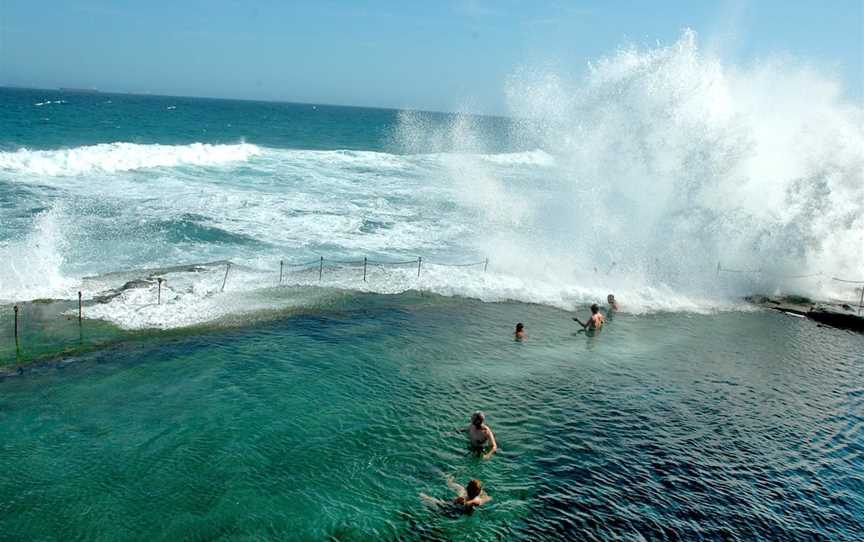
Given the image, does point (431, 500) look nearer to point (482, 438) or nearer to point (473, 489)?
point (473, 489)

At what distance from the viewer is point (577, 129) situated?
32656 millimetres

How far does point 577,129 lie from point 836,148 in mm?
11866

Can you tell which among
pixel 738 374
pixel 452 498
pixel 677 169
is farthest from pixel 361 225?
pixel 452 498

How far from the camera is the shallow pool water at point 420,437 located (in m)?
10.7

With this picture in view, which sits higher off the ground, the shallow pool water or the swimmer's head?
the swimmer's head

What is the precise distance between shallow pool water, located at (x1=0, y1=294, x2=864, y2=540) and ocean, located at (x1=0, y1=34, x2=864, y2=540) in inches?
2.7

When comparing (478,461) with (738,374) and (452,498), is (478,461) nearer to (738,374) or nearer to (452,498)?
(452,498)

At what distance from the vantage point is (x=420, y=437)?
13.1 m

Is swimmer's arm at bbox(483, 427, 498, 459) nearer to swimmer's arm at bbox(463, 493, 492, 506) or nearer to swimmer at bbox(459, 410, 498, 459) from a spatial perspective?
swimmer at bbox(459, 410, 498, 459)

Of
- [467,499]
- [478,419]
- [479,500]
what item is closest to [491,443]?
[478,419]

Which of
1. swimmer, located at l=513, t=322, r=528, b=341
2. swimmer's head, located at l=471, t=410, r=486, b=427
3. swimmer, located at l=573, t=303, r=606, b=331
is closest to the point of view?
A: swimmer's head, located at l=471, t=410, r=486, b=427

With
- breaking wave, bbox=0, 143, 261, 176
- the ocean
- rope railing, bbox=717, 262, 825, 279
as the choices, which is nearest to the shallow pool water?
the ocean

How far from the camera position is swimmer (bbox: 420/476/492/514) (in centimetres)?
1085

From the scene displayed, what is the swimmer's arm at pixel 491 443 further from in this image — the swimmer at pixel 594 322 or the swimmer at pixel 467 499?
the swimmer at pixel 594 322
